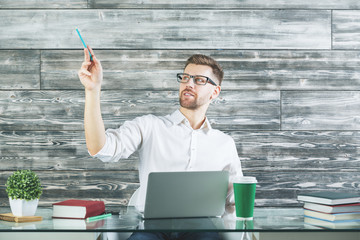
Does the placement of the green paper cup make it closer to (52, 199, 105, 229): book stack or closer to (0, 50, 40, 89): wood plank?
(52, 199, 105, 229): book stack

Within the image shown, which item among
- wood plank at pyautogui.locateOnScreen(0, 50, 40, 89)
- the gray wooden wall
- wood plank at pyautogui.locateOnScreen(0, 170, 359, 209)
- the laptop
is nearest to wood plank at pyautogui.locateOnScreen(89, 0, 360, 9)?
the gray wooden wall

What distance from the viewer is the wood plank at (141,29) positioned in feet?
7.56

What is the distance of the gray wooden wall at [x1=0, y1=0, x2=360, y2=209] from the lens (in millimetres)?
2295

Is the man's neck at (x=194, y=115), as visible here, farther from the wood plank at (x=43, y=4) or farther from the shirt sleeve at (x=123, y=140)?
the wood plank at (x=43, y=4)

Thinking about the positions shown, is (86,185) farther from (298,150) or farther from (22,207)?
(298,150)

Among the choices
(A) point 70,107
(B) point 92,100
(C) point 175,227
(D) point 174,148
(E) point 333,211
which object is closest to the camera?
(C) point 175,227

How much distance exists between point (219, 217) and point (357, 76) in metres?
1.55

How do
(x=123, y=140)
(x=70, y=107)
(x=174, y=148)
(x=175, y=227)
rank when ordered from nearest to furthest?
(x=175, y=227) → (x=123, y=140) → (x=174, y=148) → (x=70, y=107)

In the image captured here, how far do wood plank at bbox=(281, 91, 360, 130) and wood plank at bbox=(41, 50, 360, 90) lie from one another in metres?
0.05

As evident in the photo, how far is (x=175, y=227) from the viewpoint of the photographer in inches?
42.7

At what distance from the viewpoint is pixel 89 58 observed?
4.53ft

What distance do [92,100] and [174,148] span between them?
22.2 inches

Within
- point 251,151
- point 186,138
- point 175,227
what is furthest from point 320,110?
point 175,227

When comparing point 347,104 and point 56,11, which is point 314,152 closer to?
point 347,104
